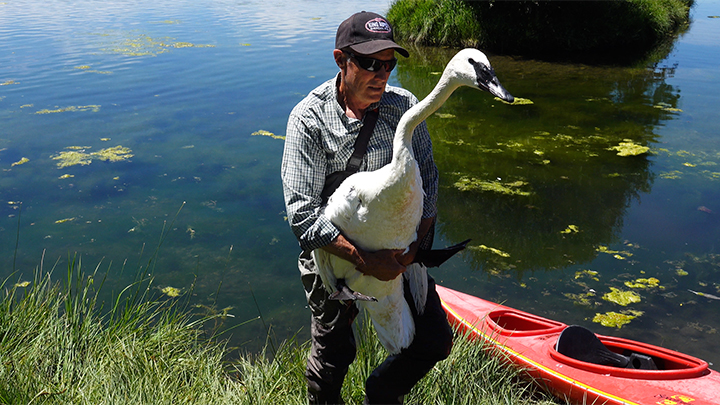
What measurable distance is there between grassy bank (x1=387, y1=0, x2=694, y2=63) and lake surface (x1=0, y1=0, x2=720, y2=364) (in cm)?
163

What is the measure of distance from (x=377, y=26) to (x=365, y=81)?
20 cm

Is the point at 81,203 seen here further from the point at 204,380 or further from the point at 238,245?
the point at 204,380

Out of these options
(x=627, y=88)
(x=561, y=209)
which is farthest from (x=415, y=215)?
(x=627, y=88)

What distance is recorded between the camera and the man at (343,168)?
5.94 ft

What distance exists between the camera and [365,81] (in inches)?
73.8

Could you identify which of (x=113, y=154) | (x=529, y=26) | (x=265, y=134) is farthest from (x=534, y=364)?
(x=529, y=26)

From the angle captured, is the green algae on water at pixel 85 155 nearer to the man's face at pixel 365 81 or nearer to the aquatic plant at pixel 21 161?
the aquatic plant at pixel 21 161

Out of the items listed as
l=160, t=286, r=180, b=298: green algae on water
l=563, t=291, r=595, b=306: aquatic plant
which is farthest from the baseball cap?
l=563, t=291, r=595, b=306: aquatic plant

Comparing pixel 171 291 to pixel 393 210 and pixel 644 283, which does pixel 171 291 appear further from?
pixel 644 283

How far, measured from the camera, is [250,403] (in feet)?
7.46

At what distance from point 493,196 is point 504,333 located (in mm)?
2883

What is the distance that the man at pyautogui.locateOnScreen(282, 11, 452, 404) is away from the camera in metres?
1.81

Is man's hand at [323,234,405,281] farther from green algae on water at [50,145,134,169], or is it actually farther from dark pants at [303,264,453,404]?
green algae on water at [50,145,134,169]

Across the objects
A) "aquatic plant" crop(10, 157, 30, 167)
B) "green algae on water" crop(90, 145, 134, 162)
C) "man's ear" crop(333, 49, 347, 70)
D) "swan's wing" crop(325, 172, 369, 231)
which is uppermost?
"man's ear" crop(333, 49, 347, 70)
